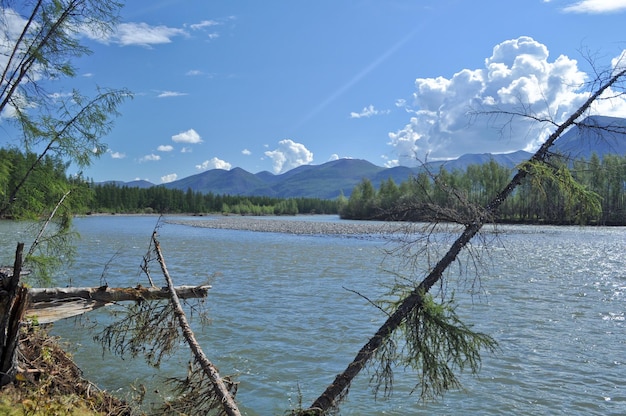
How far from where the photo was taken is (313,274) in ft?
77.2

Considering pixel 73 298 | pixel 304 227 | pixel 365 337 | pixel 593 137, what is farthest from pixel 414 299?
pixel 304 227

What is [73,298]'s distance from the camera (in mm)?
7031

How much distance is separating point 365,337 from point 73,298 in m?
7.43

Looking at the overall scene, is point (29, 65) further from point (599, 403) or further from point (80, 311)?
point (599, 403)

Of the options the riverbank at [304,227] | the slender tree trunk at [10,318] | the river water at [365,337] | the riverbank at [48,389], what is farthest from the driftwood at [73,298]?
the riverbank at [304,227]

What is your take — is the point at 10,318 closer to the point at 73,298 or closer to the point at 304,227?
the point at 73,298

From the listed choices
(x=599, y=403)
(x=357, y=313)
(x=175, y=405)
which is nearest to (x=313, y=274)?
(x=357, y=313)

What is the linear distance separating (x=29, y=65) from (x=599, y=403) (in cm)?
1177

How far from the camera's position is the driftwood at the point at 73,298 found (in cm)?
684

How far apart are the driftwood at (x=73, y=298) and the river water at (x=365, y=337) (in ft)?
1.51

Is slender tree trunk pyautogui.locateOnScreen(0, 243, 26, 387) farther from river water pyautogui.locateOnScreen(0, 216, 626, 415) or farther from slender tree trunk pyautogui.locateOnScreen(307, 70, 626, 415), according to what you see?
slender tree trunk pyautogui.locateOnScreen(307, 70, 626, 415)

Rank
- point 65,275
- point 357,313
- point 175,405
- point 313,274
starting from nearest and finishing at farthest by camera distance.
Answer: point 175,405 → point 357,313 → point 65,275 → point 313,274

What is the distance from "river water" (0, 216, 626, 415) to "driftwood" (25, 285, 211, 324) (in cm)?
46

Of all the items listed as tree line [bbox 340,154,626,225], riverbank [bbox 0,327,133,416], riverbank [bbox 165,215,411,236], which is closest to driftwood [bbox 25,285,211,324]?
riverbank [bbox 0,327,133,416]
